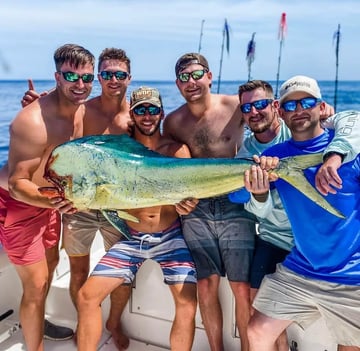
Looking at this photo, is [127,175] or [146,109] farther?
[146,109]

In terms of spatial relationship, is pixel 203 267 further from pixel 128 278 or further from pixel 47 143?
pixel 47 143

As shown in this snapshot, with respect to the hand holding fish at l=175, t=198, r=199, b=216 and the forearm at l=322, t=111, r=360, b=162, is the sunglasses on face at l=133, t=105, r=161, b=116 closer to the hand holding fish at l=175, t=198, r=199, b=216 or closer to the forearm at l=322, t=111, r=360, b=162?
the hand holding fish at l=175, t=198, r=199, b=216

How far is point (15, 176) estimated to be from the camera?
7.94 ft

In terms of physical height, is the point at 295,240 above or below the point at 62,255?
above

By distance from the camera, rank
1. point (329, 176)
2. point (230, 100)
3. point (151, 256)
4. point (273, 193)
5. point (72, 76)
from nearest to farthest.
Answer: point (329, 176) < point (273, 193) < point (72, 76) < point (151, 256) < point (230, 100)

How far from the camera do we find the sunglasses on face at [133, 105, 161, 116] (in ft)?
8.50

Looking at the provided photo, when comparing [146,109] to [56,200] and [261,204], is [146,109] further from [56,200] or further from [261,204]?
[261,204]

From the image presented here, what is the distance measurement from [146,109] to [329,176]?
1133 mm

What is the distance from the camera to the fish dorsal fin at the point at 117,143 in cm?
217

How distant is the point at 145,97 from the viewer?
102 inches

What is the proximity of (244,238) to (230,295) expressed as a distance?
356mm

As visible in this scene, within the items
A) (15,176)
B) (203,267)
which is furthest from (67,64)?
(203,267)

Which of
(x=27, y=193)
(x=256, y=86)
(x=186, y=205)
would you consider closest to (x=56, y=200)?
(x=27, y=193)

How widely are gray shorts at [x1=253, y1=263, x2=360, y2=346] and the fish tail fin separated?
39cm
